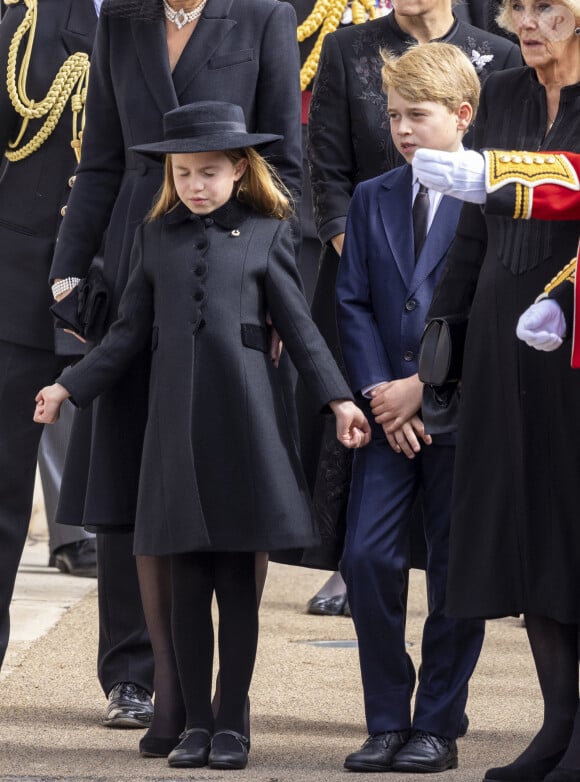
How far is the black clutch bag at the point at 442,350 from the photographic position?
4.07 m

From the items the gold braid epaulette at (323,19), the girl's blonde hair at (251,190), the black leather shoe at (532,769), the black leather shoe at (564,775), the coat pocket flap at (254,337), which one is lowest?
the black leather shoe at (532,769)

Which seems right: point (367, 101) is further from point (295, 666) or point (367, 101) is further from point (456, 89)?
point (295, 666)

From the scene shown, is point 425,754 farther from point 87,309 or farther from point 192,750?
point 87,309

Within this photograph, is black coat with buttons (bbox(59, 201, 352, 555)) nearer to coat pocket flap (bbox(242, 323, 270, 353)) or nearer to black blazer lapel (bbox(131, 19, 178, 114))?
coat pocket flap (bbox(242, 323, 270, 353))

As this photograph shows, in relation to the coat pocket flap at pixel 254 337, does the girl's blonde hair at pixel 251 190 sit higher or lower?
higher

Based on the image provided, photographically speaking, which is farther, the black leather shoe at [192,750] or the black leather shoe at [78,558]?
the black leather shoe at [78,558]

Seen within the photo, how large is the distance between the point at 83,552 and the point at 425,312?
141 inches

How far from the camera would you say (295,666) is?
564 centimetres

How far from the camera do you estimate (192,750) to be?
13.9 ft

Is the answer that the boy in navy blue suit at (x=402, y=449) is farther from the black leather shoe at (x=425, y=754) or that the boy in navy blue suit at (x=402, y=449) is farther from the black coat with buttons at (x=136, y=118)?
the black coat with buttons at (x=136, y=118)

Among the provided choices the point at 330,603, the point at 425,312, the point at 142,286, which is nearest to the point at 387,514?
the point at 425,312

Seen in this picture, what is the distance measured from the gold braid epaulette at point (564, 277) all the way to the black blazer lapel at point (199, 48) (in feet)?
4.18

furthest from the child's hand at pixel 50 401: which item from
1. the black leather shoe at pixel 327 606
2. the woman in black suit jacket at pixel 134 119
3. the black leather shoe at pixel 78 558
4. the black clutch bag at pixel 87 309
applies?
the black leather shoe at pixel 78 558

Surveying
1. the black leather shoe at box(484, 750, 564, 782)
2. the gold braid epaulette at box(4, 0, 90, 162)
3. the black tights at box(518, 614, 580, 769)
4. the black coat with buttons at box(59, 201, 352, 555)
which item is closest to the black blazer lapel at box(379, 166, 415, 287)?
the black coat with buttons at box(59, 201, 352, 555)
